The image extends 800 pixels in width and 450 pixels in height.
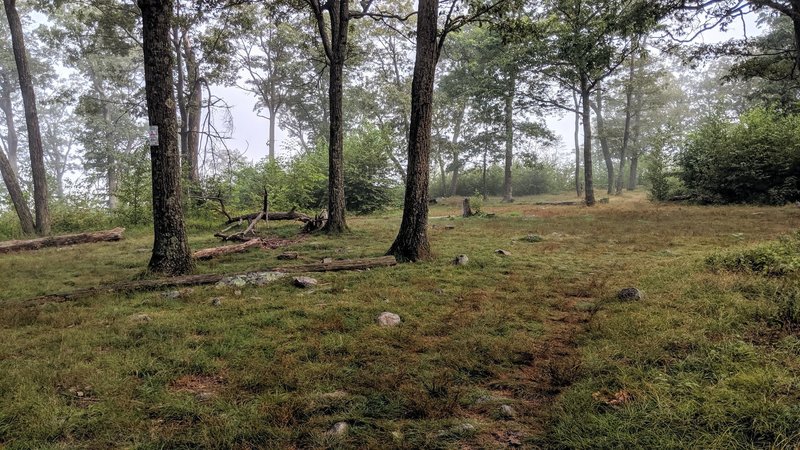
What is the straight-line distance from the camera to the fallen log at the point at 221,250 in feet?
23.4

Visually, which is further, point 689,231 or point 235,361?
point 689,231

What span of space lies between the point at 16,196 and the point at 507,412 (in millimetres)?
16309

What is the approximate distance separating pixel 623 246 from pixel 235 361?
297 inches

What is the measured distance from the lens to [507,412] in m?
2.32

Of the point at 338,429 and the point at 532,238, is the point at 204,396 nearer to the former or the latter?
the point at 338,429

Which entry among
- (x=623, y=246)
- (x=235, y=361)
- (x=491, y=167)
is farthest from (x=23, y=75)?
(x=491, y=167)

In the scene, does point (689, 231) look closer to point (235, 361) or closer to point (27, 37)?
point (235, 361)

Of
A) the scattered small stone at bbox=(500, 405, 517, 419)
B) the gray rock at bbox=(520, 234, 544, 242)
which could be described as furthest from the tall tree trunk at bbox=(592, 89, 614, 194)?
the scattered small stone at bbox=(500, 405, 517, 419)

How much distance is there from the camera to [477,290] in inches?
197

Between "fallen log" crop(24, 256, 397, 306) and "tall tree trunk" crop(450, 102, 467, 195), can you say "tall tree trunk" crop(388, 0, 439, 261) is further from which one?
"tall tree trunk" crop(450, 102, 467, 195)

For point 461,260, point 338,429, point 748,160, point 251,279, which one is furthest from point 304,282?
point 748,160

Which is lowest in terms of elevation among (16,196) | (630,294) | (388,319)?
(388,319)

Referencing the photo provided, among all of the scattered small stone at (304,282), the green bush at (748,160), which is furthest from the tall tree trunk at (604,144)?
the scattered small stone at (304,282)

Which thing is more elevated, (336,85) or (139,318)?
(336,85)
